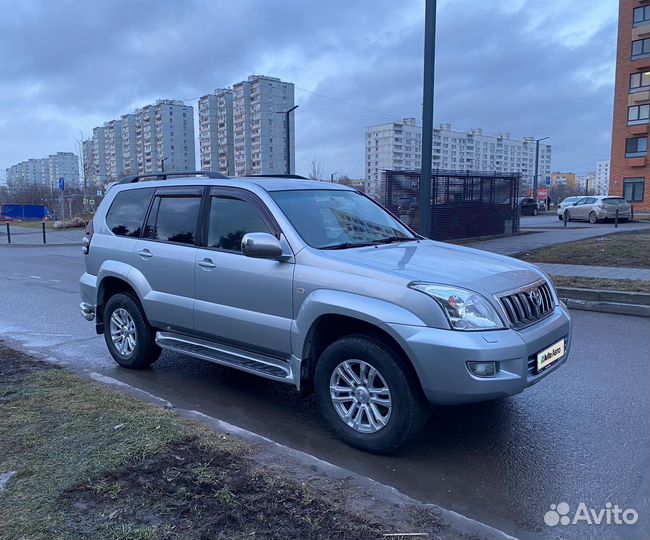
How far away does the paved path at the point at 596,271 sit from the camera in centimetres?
1087

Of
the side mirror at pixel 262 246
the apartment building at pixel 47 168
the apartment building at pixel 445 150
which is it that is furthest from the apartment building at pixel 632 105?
the apartment building at pixel 47 168

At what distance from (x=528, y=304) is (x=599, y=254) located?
1132 cm

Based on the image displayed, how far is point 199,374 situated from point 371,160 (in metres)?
82.5

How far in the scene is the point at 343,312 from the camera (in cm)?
388

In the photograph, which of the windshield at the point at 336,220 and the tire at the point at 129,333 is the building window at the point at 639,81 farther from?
the tire at the point at 129,333

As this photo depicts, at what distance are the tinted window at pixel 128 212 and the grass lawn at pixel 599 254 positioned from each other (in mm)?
10175

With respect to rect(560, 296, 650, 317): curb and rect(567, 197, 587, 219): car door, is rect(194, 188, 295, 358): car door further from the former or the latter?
rect(567, 197, 587, 219): car door

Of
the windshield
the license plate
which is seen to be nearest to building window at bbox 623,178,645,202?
the windshield

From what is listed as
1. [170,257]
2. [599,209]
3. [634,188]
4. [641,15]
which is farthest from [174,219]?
[641,15]

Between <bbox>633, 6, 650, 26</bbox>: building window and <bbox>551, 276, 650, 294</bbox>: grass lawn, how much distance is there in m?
45.7

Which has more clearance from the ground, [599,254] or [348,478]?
[599,254]

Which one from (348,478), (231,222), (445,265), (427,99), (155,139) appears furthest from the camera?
(155,139)

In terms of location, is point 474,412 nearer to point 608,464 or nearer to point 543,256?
point 608,464

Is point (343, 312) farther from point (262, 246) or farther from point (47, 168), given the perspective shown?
point (47, 168)
